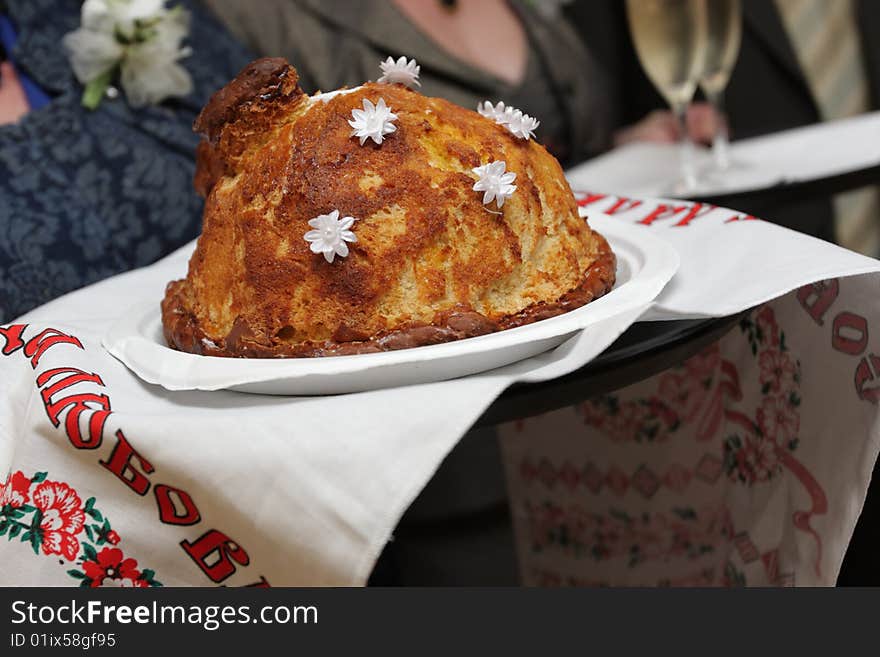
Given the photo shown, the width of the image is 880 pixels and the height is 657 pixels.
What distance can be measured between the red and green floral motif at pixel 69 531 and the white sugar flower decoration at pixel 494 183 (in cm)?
33

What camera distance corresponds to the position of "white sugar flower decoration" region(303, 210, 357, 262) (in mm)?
631

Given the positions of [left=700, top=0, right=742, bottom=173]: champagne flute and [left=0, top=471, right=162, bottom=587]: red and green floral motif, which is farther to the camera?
[left=700, top=0, right=742, bottom=173]: champagne flute

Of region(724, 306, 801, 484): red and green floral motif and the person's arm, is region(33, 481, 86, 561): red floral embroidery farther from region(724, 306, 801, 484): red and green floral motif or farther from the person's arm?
the person's arm

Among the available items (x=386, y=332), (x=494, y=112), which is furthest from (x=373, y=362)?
(x=494, y=112)

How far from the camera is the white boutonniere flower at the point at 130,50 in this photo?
118cm

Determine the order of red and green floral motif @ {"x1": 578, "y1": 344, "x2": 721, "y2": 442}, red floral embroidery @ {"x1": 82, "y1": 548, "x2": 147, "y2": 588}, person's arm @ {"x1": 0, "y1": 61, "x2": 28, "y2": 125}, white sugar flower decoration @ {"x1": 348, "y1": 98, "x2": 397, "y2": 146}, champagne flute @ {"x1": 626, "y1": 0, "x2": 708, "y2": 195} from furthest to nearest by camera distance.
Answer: champagne flute @ {"x1": 626, "y1": 0, "x2": 708, "y2": 195}
person's arm @ {"x1": 0, "y1": 61, "x2": 28, "y2": 125}
red and green floral motif @ {"x1": 578, "y1": 344, "x2": 721, "y2": 442}
white sugar flower decoration @ {"x1": 348, "y1": 98, "x2": 397, "y2": 146}
red floral embroidery @ {"x1": 82, "y1": 548, "x2": 147, "y2": 588}

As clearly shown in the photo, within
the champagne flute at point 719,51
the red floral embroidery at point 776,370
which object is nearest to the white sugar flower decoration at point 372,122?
the red floral embroidery at point 776,370

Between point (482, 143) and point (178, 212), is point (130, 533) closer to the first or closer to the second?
point (482, 143)

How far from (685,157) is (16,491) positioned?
1.15 m

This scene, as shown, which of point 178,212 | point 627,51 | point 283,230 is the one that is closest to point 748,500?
point 283,230

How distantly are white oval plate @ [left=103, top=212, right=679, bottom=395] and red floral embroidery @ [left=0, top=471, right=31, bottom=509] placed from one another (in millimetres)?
101

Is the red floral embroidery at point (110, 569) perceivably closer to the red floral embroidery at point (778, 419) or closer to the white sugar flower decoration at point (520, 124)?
the white sugar flower decoration at point (520, 124)

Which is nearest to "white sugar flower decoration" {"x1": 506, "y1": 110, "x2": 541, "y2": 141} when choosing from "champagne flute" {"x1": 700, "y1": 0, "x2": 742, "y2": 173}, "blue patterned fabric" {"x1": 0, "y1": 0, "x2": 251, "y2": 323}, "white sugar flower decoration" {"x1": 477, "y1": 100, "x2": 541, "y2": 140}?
"white sugar flower decoration" {"x1": 477, "y1": 100, "x2": 541, "y2": 140}

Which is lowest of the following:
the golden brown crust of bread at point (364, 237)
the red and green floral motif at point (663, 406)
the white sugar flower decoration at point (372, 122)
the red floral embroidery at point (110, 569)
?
the red and green floral motif at point (663, 406)
